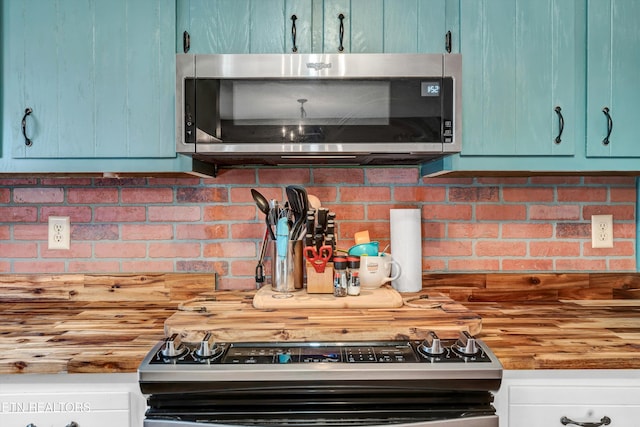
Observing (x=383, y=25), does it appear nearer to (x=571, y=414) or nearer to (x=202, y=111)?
(x=202, y=111)

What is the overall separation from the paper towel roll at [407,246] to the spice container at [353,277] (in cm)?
24

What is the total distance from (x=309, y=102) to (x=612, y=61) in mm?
966

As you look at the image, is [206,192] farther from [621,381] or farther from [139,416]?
[621,381]

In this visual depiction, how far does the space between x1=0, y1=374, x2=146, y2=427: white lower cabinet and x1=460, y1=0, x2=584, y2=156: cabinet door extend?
1.19m

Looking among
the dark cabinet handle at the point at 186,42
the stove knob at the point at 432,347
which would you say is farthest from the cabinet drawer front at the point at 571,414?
the dark cabinet handle at the point at 186,42

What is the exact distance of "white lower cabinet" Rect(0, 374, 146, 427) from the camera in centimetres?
122

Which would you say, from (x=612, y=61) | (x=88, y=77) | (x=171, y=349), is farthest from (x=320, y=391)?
(x=612, y=61)

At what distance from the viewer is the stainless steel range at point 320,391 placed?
117 centimetres

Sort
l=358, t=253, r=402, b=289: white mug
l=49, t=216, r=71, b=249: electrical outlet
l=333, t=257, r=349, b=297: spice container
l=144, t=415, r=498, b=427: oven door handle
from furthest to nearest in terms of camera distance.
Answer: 1. l=49, t=216, r=71, b=249: electrical outlet
2. l=358, t=253, r=402, b=289: white mug
3. l=333, t=257, r=349, b=297: spice container
4. l=144, t=415, r=498, b=427: oven door handle

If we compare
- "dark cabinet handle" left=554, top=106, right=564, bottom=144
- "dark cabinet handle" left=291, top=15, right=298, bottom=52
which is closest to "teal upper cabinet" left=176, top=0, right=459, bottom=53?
"dark cabinet handle" left=291, top=15, right=298, bottom=52

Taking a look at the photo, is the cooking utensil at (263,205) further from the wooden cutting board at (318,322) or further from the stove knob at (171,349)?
the stove knob at (171,349)

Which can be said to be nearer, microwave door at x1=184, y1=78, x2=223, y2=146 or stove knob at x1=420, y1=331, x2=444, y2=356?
stove knob at x1=420, y1=331, x2=444, y2=356

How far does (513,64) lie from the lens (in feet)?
5.16

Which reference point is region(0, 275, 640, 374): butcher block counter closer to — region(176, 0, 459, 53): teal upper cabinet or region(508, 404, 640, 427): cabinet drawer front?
region(508, 404, 640, 427): cabinet drawer front
